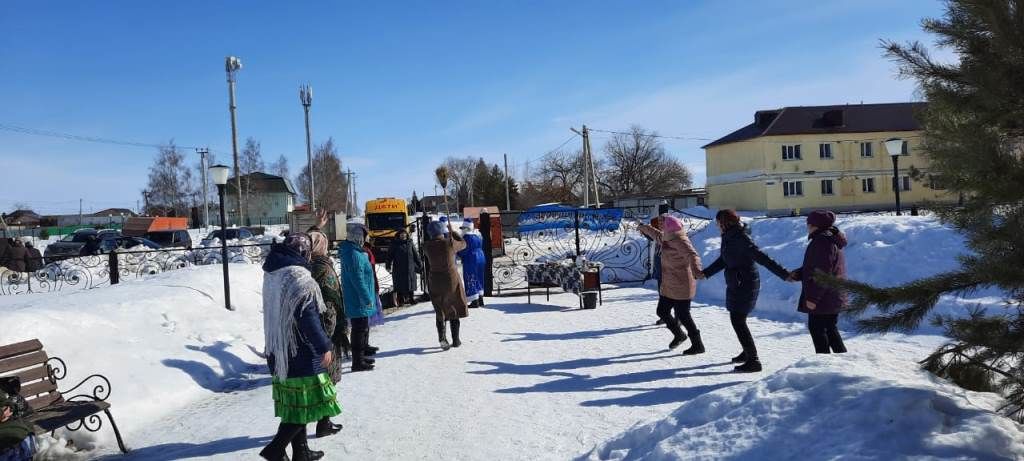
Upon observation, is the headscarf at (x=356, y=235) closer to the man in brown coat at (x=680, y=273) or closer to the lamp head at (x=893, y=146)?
the man in brown coat at (x=680, y=273)

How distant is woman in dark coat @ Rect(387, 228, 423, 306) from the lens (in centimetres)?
1126

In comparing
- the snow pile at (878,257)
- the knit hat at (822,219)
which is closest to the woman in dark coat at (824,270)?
the knit hat at (822,219)

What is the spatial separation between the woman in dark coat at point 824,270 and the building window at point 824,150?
4238 centimetres

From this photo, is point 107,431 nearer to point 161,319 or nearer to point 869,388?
point 161,319

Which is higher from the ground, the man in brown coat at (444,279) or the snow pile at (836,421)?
the man in brown coat at (444,279)

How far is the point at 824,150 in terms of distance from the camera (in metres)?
44.1

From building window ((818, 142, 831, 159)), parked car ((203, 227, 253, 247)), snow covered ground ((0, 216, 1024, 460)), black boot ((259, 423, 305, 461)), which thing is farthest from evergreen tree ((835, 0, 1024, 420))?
building window ((818, 142, 831, 159))

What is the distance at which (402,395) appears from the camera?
6.25m

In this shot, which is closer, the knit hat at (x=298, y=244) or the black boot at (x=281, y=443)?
the black boot at (x=281, y=443)

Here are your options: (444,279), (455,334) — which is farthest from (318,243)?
(455,334)

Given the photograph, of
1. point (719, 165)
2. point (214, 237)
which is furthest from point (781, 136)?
point (214, 237)

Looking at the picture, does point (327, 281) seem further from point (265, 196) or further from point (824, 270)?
point (265, 196)

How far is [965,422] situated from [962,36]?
1.74 m

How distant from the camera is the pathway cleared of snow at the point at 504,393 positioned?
4887 millimetres
